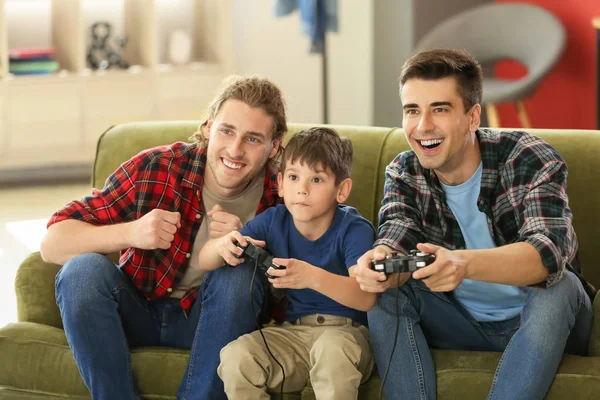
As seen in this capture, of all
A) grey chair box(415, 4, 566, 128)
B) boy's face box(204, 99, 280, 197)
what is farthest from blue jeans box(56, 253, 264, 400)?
grey chair box(415, 4, 566, 128)

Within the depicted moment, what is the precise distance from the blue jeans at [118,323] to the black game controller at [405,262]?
0.32m

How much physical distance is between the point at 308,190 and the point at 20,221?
3213 millimetres

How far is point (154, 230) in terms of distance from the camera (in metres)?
2.19

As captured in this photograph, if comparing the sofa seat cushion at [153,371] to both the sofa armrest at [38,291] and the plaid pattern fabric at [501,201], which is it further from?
the plaid pattern fabric at [501,201]

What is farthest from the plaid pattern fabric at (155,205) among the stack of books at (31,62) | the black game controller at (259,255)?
the stack of books at (31,62)

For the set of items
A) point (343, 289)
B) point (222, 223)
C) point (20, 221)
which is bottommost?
point (20, 221)

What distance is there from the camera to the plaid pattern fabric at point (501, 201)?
206cm

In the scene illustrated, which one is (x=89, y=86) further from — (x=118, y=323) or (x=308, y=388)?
(x=308, y=388)

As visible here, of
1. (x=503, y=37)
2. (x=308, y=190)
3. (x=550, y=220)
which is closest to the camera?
(x=550, y=220)

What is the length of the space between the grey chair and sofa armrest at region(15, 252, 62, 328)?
3.34 meters

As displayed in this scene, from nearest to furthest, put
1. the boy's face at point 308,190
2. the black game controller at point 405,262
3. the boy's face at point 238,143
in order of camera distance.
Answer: the black game controller at point 405,262 < the boy's face at point 308,190 < the boy's face at point 238,143

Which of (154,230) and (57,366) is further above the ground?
(154,230)

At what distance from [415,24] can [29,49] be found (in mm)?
2325

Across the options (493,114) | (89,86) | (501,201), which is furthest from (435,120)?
(89,86)
